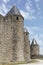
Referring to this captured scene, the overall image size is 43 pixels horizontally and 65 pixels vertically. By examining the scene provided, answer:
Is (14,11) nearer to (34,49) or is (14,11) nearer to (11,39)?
(11,39)

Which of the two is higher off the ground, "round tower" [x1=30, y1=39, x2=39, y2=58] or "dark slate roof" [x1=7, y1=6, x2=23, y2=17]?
"dark slate roof" [x1=7, y1=6, x2=23, y2=17]

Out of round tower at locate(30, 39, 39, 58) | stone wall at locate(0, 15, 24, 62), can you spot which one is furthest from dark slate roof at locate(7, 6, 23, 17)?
round tower at locate(30, 39, 39, 58)

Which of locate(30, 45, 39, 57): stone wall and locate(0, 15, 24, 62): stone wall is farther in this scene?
locate(30, 45, 39, 57): stone wall

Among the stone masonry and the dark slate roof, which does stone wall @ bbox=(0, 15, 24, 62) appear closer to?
the stone masonry

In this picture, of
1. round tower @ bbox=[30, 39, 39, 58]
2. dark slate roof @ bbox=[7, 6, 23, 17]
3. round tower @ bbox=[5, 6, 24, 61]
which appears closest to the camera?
round tower @ bbox=[5, 6, 24, 61]

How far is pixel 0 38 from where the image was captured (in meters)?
38.2

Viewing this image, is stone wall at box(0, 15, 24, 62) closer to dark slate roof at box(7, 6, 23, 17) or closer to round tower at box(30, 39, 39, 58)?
dark slate roof at box(7, 6, 23, 17)

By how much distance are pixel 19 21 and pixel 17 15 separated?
43.9 inches

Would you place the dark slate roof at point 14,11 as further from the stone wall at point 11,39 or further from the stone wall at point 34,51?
the stone wall at point 34,51

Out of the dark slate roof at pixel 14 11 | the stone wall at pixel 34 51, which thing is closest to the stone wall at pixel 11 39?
the dark slate roof at pixel 14 11

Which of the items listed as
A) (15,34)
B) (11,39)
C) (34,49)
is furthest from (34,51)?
(11,39)

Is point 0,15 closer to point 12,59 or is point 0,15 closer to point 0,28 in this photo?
point 0,28

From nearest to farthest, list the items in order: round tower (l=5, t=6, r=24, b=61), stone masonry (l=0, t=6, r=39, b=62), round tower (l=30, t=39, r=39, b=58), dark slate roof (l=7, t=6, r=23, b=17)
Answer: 1. stone masonry (l=0, t=6, r=39, b=62)
2. round tower (l=5, t=6, r=24, b=61)
3. dark slate roof (l=7, t=6, r=23, b=17)
4. round tower (l=30, t=39, r=39, b=58)

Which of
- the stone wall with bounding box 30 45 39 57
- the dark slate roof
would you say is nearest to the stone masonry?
the dark slate roof
